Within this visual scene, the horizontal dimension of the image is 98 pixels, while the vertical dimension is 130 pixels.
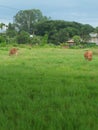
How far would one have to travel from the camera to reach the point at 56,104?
5.19 m

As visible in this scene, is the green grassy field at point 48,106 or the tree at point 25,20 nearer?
the green grassy field at point 48,106

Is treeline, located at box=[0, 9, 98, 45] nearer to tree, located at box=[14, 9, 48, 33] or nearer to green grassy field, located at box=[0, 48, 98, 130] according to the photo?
tree, located at box=[14, 9, 48, 33]

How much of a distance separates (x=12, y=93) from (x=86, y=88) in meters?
1.57

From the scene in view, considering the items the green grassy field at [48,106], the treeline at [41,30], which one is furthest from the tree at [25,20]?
the green grassy field at [48,106]

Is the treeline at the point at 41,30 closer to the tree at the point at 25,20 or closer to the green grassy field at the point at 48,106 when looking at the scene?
the tree at the point at 25,20

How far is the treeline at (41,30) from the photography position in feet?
174

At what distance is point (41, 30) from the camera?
67.8 m

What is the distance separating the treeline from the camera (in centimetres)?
5306

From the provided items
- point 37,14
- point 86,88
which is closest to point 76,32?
point 37,14

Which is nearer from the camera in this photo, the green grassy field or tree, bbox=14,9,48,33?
the green grassy field

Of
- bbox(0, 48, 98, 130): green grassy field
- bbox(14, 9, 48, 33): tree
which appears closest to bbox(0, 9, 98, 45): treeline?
bbox(14, 9, 48, 33): tree

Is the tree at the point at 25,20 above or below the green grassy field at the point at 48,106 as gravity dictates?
above

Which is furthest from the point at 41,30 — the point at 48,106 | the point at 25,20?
the point at 48,106

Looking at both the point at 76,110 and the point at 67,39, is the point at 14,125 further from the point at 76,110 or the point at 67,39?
the point at 67,39
